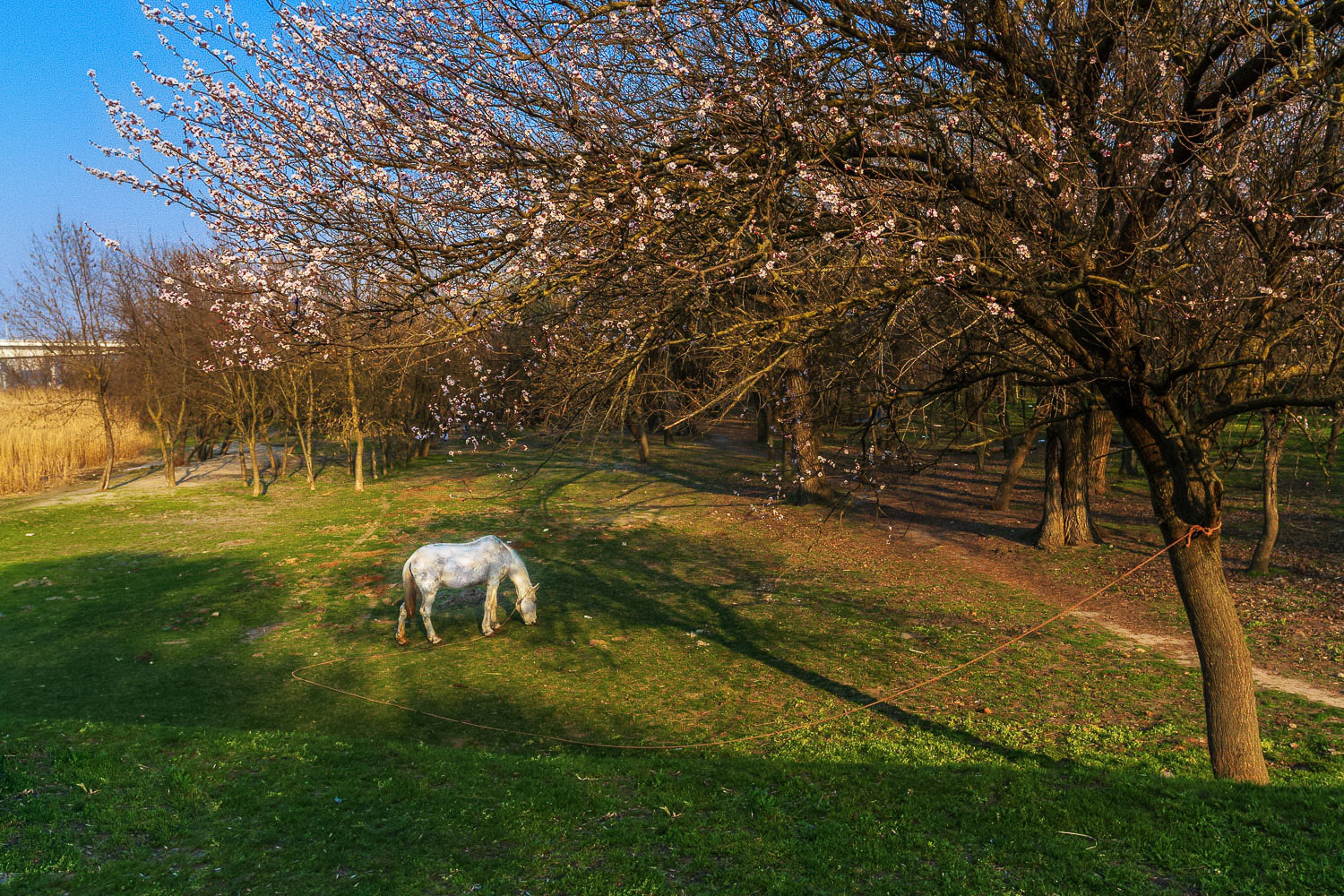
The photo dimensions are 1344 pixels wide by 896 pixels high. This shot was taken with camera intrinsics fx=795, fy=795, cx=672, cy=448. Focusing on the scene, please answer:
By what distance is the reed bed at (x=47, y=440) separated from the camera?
82.6 ft

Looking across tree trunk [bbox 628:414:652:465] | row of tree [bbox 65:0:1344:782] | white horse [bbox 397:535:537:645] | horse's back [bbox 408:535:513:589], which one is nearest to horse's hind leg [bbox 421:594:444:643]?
white horse [bbox 397:535:537:645]

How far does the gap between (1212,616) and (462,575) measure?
380 inches

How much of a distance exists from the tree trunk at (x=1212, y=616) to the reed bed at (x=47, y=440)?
99.5 ft

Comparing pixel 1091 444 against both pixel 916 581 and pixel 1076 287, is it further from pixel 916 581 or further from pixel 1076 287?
pixel 1076 287

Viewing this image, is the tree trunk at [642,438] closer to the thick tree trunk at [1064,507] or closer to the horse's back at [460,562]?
the thick tree trunk at [1064,507]

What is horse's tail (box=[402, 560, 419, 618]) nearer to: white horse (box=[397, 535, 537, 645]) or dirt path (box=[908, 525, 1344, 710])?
white horse (box=[397, 535, 537, 645])

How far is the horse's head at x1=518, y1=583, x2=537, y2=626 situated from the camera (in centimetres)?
1290

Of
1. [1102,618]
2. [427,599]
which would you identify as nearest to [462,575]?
[427,599]

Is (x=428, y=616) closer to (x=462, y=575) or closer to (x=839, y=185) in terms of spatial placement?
(x=462, y=575)

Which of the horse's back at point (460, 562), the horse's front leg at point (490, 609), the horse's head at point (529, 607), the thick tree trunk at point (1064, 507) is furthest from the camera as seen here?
the thick tree trunk at point (1064, 507)

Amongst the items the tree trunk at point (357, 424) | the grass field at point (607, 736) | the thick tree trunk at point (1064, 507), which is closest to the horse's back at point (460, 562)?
the grass field at point (607, 736)

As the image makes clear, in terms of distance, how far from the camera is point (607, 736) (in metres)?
9.05

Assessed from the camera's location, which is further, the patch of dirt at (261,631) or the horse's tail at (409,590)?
the horse's tail at (409,590)

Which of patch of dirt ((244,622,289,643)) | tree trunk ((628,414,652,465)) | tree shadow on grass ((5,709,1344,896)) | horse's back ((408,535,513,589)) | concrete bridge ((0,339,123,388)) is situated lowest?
patch of dirt ((244,622,289,643))
